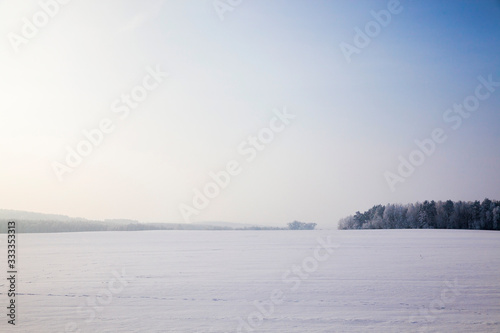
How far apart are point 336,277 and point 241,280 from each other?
265 centimetres

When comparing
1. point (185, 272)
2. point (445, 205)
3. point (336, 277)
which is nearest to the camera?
point (336, 277)

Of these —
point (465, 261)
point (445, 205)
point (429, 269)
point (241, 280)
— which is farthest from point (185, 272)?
point (445, 205)

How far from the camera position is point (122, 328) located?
6.22 meters

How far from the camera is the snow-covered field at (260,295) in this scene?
6.35 m

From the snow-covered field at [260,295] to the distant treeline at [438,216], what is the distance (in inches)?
1355

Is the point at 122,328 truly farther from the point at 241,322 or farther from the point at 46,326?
the point at 241,322
